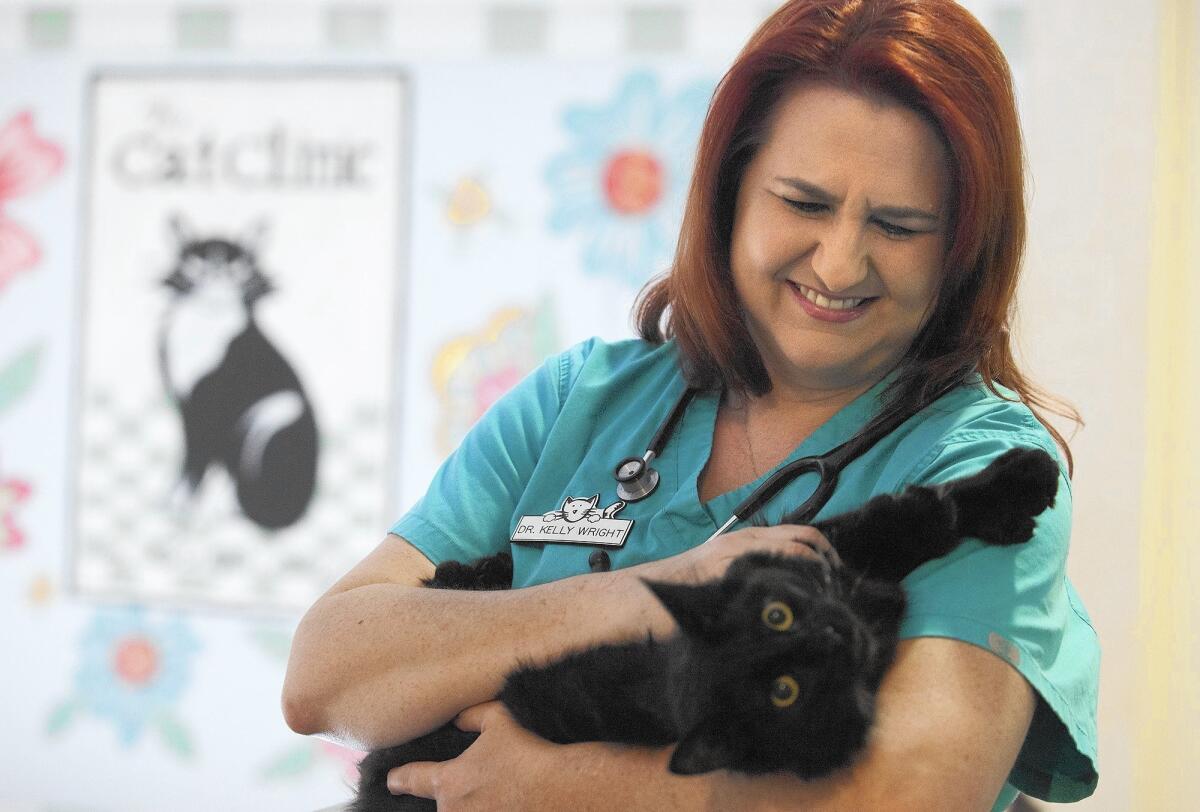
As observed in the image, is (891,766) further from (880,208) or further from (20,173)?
(20,173)

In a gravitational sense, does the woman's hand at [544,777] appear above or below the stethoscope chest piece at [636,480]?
below

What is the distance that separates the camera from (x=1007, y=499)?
0.92 m

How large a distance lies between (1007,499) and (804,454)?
10.3 inches

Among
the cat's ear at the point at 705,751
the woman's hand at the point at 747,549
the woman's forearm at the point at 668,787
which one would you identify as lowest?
the woman's forearm at the point at 668,787

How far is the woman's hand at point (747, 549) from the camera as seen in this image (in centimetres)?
94

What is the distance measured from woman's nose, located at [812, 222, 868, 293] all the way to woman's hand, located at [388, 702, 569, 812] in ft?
1.58

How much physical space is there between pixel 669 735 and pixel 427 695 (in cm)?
24

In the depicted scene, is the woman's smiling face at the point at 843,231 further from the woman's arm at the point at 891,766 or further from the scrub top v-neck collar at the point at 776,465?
the woman's arm at the point at 891,766

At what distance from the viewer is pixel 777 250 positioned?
113 cm

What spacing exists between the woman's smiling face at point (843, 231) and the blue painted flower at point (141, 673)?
2403 millimetres

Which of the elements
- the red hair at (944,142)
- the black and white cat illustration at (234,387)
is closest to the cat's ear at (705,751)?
the red hair at (944,142)

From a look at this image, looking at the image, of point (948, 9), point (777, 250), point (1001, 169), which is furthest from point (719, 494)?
point (948, 9)

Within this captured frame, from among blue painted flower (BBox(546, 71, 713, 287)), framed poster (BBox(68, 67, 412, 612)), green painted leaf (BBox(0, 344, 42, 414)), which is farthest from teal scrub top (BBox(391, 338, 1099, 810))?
green painted leaf (BBox(0, 344, 42, 414))

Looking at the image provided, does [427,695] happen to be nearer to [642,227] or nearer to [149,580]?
[642,227]
